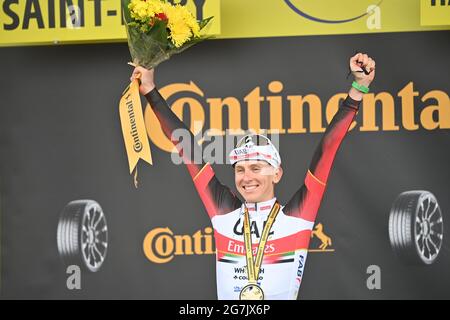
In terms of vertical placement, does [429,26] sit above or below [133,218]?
above

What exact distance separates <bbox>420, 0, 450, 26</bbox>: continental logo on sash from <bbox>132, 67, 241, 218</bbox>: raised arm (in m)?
1.55

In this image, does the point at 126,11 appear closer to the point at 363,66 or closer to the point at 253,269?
the point at 363,66

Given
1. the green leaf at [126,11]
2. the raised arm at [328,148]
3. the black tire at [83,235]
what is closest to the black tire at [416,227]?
the raised arm at [328,148]

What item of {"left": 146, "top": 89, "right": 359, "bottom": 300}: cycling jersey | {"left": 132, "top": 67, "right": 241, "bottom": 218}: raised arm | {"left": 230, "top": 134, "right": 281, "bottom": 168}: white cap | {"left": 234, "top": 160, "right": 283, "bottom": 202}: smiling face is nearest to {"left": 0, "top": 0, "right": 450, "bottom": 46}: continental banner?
{"left": 132, "top": 67, "right": 241, "bottom": 218}: raised arm

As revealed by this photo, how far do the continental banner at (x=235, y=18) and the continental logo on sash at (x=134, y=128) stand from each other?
407mm

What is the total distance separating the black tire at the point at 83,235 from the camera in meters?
6.12

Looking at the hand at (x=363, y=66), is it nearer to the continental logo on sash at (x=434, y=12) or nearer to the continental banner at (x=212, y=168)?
the continental banner at (x=212, y=168)

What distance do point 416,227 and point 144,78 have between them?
1881 millimetres

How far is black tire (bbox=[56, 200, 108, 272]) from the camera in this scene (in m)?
6.12

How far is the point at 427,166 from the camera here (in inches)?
234

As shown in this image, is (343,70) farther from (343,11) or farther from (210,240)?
(210,240)

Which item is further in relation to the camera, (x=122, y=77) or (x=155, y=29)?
(x=122, y=77)
